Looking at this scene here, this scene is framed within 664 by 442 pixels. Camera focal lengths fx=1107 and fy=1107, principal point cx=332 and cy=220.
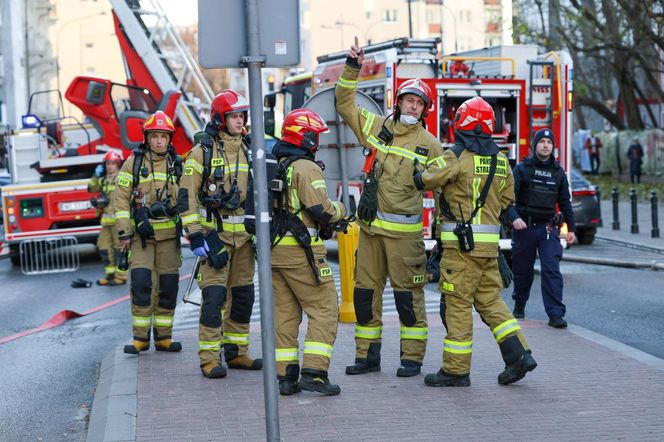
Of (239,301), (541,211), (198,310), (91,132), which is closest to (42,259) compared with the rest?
(91,132)

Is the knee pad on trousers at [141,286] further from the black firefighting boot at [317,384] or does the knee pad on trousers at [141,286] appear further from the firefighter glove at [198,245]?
the black firefighting boot at [317,384]

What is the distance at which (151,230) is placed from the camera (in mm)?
8969

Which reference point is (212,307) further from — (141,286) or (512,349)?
(512,349)

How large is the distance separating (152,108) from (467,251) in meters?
13.0

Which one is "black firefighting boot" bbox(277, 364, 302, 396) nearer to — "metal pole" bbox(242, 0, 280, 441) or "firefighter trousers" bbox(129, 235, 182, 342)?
"firefighter trousers" bbox(129, 235, 182, 342)

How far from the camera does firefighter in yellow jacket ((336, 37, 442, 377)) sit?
7898mm

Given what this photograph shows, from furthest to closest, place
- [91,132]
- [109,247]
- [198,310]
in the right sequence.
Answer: [91,132], [109,247], [198,310]

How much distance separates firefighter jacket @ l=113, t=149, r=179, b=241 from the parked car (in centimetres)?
1153

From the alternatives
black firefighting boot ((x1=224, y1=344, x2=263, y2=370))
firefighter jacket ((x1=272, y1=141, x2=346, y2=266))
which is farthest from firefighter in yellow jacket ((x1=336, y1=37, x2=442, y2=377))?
black firefighting boot ((x1=224, y1=344, x2=263, y2=370))

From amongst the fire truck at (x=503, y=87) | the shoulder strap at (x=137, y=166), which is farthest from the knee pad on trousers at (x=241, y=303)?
the fire truck at (x=503, y=87)

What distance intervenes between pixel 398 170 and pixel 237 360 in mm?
1872

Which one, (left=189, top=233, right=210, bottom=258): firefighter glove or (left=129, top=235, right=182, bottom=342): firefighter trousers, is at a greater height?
(left=189, top=233, right=210, bottom=258): firefighter glove

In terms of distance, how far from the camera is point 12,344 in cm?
1082

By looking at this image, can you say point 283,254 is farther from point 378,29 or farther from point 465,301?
point 378,29
